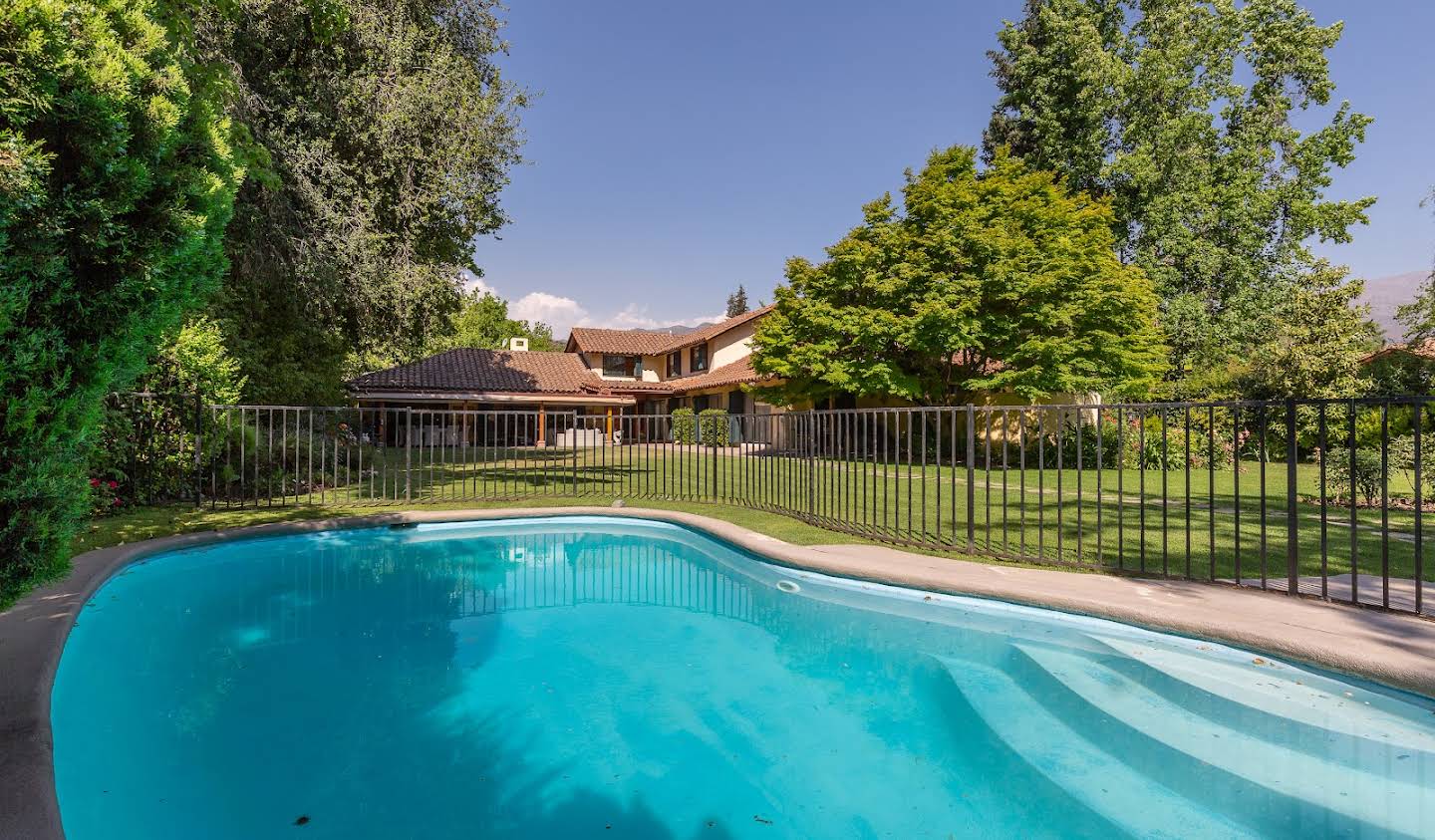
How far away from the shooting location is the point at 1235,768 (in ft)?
10.5

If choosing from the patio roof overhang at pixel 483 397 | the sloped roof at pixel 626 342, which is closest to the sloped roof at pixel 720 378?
the sloped roof at pixel 626 342

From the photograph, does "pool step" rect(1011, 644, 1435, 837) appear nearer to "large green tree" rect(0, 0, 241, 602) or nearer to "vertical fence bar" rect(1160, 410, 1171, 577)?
"vertical fence bar" rect(1160, 410, 1171, 577)

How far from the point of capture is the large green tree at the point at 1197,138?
83.7 feet

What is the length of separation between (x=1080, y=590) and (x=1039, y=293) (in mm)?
16782

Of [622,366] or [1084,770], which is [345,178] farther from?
[622,366]

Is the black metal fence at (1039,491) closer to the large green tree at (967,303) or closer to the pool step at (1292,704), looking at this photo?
the pool step at (1292,704)

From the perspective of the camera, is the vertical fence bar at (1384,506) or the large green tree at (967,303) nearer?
the vertical fence bar at (1384,506)

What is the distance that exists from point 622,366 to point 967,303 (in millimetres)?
22846

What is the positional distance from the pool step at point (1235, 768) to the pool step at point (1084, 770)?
104 mm

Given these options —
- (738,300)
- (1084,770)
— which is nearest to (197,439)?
(1084,770)

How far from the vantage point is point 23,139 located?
8.55ft

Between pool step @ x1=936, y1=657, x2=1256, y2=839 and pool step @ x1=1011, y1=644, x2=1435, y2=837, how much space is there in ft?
0.34

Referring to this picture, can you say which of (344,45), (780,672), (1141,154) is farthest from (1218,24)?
(780,672)

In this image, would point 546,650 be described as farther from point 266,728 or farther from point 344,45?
point 344,45
